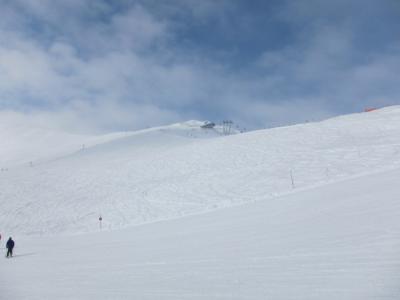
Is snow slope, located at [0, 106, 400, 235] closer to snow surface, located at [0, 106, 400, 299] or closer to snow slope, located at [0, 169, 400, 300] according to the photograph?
snow surface, located at [0, 106, 400, 299]

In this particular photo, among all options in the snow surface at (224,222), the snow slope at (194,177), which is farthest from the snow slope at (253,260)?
the snow slope at (194,177)

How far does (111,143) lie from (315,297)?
6686cm

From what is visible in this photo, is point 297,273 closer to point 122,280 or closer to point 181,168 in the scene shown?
point 122,280

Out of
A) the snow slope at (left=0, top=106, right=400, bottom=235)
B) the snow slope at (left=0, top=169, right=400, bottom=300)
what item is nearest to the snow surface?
the snow slope at (left=0, top=169, right=400, bottom=300)

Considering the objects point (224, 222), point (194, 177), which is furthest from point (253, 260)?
point (194, 177)

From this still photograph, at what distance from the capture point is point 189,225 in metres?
17.7

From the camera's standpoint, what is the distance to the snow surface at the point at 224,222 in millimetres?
7227

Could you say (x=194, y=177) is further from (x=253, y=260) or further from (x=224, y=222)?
(x=253, y=260)

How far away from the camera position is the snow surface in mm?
7227

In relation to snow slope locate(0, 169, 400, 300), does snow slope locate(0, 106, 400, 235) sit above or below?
above

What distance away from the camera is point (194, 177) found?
31.6 metres

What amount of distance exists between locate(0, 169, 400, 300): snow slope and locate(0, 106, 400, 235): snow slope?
7191 mm

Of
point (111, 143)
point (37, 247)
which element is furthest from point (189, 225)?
point (111, 143)

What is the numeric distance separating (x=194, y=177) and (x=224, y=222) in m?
15.3
